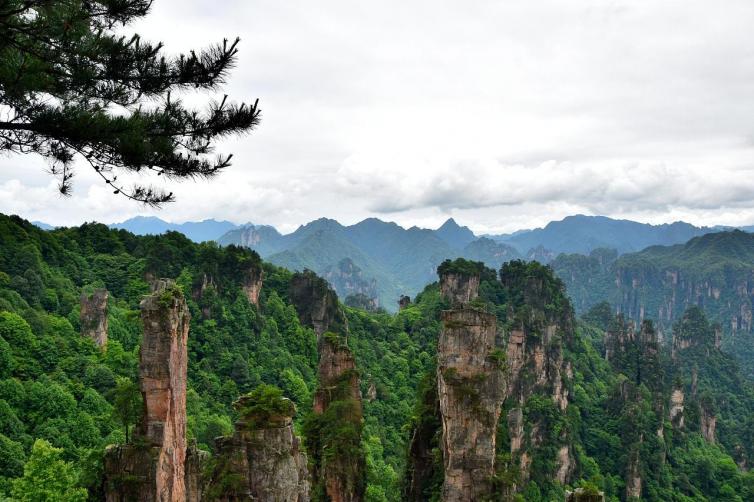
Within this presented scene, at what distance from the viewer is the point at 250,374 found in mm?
50688

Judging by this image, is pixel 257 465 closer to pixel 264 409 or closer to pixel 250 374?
pixel 264 409

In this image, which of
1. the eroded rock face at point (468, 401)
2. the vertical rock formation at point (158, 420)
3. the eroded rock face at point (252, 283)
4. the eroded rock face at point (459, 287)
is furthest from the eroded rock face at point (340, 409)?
the eroded rock face at point (459, 287)

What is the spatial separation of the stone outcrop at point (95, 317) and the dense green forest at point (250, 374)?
906 mm

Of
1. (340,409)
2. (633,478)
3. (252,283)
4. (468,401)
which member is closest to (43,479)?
(340,409)

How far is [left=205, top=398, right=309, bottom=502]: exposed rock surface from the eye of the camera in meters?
15.7

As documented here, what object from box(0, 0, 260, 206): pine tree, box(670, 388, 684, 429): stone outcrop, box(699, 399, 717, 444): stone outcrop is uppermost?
box(0, 0, 260, 206): pine tree

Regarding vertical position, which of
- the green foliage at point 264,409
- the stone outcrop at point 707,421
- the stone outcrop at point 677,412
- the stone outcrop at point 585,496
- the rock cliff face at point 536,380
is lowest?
the stone outcrop at point 707,421

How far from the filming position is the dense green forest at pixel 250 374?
2866cm

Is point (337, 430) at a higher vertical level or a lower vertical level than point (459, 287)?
lower

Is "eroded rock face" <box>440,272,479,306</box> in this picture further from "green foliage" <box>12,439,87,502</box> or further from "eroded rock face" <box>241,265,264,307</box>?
"green foliage" <box>12,439,87,502</box>

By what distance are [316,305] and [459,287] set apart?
2021 centimetres

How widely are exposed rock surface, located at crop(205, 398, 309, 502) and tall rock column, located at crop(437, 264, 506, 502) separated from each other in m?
8.28

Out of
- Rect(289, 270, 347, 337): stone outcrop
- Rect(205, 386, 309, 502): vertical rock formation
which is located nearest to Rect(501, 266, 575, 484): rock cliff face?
Rect(289, 270, 347, 337): stone outcrop

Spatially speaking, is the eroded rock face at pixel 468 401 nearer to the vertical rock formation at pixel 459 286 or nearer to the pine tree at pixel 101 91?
the pine tree at pixel 101 91
